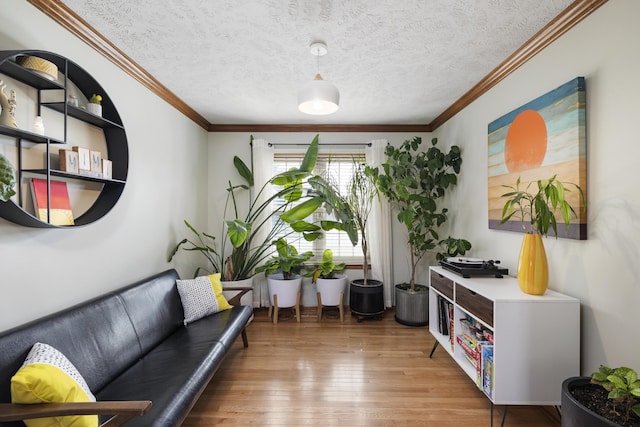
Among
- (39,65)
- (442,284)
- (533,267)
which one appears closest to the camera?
(39,65)

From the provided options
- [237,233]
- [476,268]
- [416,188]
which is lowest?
[476,268]

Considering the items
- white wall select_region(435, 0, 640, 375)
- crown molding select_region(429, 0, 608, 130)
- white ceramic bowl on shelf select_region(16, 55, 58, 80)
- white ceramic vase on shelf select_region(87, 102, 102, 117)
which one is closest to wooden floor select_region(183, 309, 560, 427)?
white wall select_region(435, 0, 640, 375)

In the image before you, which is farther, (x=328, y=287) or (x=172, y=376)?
(x=328, y=287)

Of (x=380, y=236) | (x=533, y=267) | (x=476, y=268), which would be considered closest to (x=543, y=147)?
(x=533, y=267)

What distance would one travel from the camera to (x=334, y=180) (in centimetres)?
427

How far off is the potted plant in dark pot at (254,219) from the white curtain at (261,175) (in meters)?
0.02

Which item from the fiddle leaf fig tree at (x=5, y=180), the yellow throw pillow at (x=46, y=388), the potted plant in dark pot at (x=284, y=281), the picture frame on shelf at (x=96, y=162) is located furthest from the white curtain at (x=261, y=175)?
the fiddle leaf fig tree at (x=5, y=180)

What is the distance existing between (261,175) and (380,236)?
1.80m

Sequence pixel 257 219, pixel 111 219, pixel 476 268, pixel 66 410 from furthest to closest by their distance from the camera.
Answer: pixel 257 219 < pixel 476 268 < pixel 111 219 < pixel 66 410

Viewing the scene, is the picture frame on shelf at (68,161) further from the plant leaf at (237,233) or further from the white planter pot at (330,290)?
the white planter pot at (330,290)

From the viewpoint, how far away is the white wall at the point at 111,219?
1.58 metres

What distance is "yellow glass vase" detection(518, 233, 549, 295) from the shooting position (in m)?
1.83

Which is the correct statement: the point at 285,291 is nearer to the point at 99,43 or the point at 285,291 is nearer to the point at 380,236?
the point at 380,236

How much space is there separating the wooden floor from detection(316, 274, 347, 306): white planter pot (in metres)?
0.50
